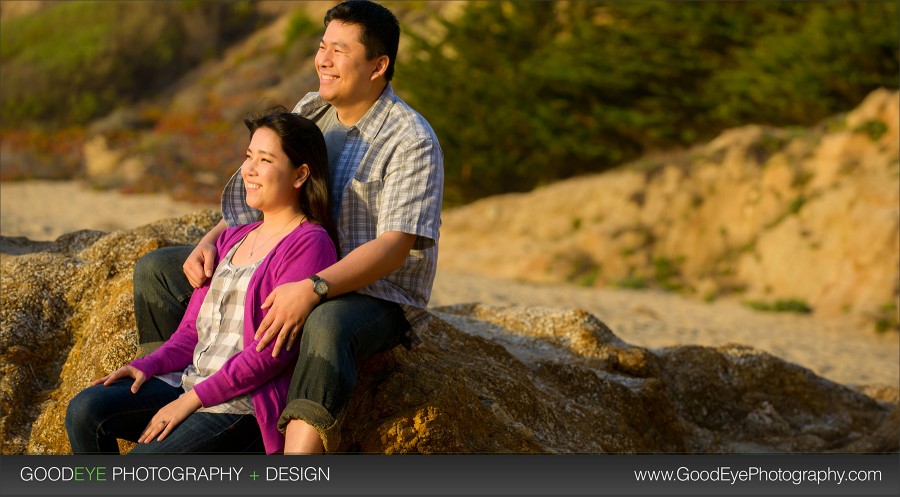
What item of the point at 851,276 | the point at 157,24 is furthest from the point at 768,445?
the point at 157,24

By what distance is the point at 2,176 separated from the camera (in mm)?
18453

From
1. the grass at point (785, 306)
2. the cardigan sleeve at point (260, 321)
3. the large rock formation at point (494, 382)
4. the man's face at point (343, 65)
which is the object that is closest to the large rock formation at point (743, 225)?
the grass at point (785, 306)

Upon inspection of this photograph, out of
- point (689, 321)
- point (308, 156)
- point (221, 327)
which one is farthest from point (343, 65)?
point (689, 321)

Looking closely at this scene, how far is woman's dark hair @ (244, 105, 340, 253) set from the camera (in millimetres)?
3021

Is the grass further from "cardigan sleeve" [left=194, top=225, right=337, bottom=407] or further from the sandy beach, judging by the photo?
"cardigan sleeve" [left=194, top=225, right=337, bottom=407]

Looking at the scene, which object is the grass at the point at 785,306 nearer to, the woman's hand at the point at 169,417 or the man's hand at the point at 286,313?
the man's hand at the point at 286,313

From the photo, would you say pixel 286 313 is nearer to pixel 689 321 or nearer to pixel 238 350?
pixel 238 350

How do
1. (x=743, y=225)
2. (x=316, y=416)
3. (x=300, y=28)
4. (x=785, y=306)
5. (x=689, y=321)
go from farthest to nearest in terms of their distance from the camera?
1. (x=300, y=28)
2. (x=743, y=225)
3. (x=785, y=306)
4. (x=689, y=321)
5. (x=316, y=416)

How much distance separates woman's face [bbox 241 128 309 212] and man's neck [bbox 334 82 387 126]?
1.06 ft

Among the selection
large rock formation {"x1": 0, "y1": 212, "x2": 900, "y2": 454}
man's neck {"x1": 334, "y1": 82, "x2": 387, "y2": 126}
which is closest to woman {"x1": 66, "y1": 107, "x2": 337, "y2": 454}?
man's neck {"x1": 334, "y1": 82, "x2": 387, "y2": 126}

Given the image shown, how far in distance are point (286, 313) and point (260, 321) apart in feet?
0.54

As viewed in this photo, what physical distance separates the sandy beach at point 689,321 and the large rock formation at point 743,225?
1.34 ft

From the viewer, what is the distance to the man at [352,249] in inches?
108

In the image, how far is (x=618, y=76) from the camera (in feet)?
49.6
